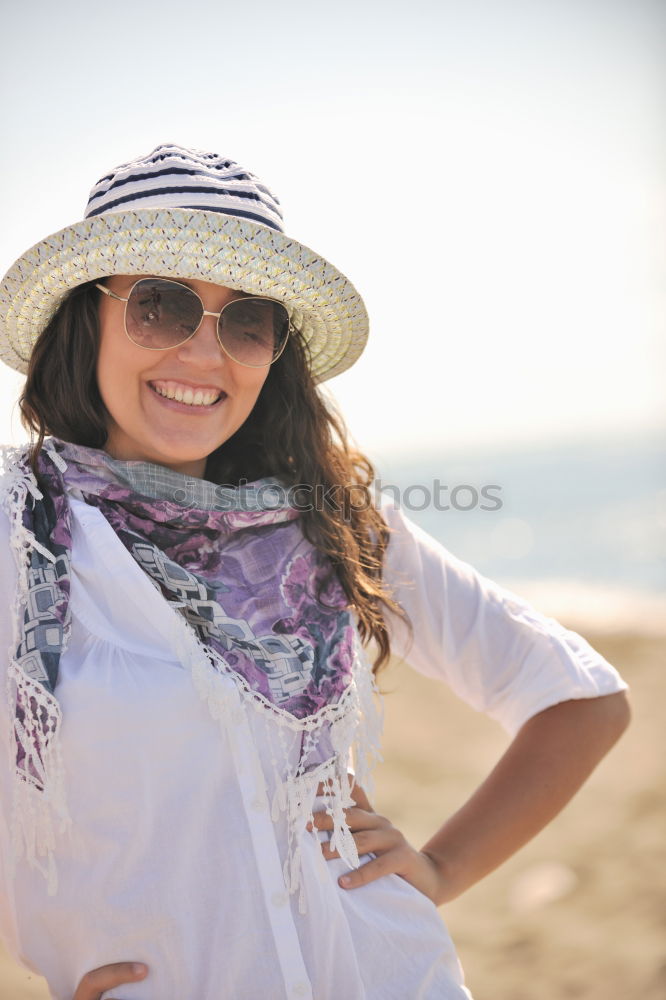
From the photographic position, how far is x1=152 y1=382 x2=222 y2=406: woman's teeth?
6.55 ft

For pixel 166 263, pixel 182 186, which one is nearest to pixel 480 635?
pixel 166 263

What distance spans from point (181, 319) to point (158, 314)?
51 millimetres

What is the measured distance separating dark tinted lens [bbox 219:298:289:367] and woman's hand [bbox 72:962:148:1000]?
1.26 metres

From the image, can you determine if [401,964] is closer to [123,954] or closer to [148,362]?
[123,954]

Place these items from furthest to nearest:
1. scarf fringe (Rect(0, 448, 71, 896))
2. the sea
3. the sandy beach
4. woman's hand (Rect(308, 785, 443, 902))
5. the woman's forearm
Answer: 1. the sea
2. the sandy beach
3. the woman's forearm
4. woman's hand (Rect(308, 785, 443, 902))
5. scarf fringe (Rect(0, 448, 71, 896))

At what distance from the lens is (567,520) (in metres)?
18.7

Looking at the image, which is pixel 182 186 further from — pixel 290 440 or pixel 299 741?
pixel 299 741

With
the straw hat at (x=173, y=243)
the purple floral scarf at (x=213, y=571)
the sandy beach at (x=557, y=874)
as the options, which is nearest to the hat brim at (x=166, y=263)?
the straw hat at (x=173, y=243)

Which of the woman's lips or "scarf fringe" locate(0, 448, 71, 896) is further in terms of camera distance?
the woman's lips

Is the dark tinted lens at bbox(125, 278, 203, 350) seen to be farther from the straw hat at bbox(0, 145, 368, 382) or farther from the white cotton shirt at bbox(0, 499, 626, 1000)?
the white cotton shirt at bbox(0, 499, 626, 1000)

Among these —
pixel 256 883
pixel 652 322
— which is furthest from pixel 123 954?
pixel 652 322

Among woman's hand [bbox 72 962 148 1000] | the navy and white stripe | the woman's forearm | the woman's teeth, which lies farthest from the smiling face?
the woman's forearm

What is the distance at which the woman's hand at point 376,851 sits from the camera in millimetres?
1866

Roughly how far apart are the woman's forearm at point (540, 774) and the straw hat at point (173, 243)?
1284 mm
